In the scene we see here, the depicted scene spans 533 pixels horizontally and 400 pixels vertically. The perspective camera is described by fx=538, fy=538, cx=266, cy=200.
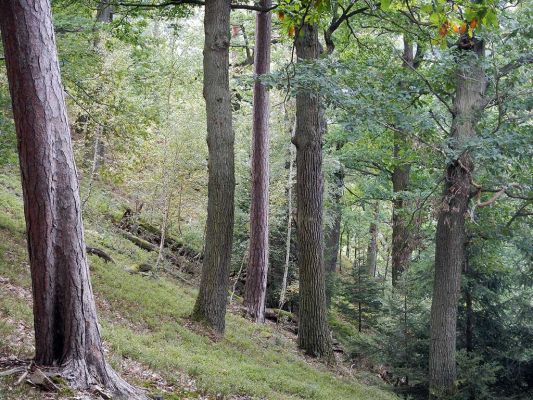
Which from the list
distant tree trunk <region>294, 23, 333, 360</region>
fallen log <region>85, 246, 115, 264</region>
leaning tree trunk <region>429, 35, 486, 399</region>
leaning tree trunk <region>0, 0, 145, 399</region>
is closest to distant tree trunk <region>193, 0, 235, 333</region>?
distant tree trunk <region>294, 23, 333, 360</region>

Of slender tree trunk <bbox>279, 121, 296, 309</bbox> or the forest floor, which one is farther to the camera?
slender tree trunk <bbox>279, 121, 296, 309</bbox>

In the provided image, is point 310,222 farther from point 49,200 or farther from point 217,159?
point 49,200

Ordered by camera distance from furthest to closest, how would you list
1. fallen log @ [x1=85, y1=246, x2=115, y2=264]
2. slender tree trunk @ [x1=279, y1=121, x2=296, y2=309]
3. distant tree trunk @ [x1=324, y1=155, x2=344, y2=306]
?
distant tree trunk @ [x1=324, y1=155, x2=344, y2=306]
slender tree trunk @ [x1=279, y1=121, x2=296, y2=309]
fallen log @ [x1=85, y1=246, x2=115, y2=264]

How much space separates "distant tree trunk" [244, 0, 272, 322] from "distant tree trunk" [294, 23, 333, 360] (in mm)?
2268

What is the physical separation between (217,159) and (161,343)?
130 inches

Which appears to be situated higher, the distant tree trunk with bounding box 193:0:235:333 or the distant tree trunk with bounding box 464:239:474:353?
the distant tree trunk with bounding box 193:0:235:333

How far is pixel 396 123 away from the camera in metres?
9.98

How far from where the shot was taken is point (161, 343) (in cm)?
821

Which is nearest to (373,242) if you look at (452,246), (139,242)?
(139,242)

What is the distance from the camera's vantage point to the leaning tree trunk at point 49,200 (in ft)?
14.3

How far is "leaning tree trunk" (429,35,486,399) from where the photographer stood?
1035 centimetres

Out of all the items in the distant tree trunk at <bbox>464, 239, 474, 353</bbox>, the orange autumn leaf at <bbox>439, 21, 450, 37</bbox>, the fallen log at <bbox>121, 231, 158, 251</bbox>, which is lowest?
the distant tree trunk at <bbox>464, 239, 474, 353</bbox>

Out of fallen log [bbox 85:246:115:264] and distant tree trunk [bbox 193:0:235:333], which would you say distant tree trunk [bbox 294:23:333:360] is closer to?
distant tree trunk [bbox 193:0:235:333]

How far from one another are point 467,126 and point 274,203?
710cm
